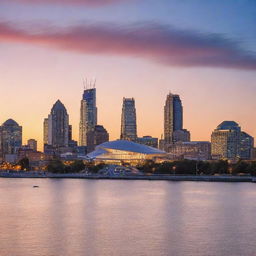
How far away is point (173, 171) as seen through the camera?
311ft

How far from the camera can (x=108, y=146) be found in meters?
133

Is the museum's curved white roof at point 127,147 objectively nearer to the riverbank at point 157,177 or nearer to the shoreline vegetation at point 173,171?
the shoreline vegetation at point 173,171

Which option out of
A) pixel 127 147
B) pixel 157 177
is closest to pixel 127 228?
pixel 157 177

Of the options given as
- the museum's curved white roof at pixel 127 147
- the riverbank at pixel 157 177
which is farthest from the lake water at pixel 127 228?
the museum's curved white roof at pixel 127 147

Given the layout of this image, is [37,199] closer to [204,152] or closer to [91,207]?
[91,207]

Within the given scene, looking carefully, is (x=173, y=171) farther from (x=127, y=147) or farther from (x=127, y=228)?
(x=127, y=228)

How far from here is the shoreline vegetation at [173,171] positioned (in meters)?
86.0

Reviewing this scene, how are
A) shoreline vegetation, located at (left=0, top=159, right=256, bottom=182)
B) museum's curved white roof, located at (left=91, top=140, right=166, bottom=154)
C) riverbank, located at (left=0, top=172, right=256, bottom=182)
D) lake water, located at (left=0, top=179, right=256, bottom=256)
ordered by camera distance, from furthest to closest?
museum's curved white roof, located at (left=91, top=140, right=166, bottom=154) < shoreline vegetation, located at (left=0, top=159, right=256, bottom=182) < riverbank, located at (left=0, top=172, right=256, bottom=182) < lake water, located at (left=0, top=179, right=256, bottom=256)

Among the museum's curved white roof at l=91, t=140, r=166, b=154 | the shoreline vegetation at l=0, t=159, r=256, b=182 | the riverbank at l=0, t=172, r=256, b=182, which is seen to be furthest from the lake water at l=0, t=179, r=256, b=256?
the museum's curved white roof at l=91, t=140, r=166, b=154

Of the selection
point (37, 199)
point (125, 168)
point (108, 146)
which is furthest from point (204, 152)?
point (37, 199)

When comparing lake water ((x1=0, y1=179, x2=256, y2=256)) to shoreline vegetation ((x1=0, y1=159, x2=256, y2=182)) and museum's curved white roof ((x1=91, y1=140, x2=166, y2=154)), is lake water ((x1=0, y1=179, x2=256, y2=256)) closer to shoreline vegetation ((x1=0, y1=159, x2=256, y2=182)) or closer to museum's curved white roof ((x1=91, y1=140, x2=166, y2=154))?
shoreline vegetation ((x1=0, y1=159, x2=256, y2=182))

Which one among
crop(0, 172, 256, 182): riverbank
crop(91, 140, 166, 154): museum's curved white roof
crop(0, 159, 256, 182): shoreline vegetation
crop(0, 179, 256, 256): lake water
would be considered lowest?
crop(0, 179, 256, 256): lake water

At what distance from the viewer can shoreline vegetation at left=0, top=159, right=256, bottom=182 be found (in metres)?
86.0

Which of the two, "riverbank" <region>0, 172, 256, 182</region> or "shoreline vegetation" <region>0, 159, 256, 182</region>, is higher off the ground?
"shoreline vegetation" <region>0, 159, 256, 182</region>
